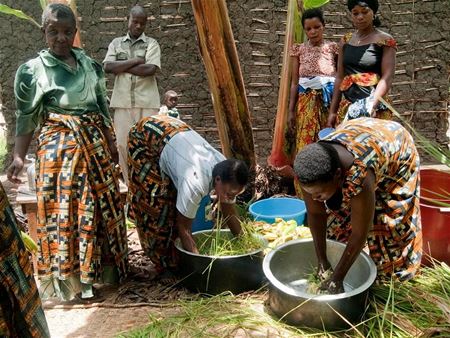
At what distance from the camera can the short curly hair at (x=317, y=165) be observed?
1.92m

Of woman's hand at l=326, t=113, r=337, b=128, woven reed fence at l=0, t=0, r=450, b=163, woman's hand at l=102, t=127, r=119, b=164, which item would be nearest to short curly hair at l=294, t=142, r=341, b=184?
woman's hand at l=102, t=127, r=119, b=164

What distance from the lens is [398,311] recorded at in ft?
7.62

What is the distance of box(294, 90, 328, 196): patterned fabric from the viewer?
12.8ft

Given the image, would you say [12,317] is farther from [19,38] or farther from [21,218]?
[19,38]

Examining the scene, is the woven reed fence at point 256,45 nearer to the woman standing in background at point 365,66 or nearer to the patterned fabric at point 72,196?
the woman standing in background at point 365,66

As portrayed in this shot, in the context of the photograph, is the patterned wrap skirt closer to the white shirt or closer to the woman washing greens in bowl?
the woman washing greens in bowl

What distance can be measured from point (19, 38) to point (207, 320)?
4.72 m

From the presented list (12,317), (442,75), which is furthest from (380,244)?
(442,75)

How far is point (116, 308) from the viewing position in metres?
Answer: 2.83

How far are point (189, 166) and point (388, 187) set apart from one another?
1.11 meters

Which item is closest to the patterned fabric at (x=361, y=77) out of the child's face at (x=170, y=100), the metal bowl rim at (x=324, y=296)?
the metal bowl rim at (x=324, y=296)

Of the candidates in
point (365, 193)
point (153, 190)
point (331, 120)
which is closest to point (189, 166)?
point (153, 190)

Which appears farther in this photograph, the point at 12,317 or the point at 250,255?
the point at 250,255

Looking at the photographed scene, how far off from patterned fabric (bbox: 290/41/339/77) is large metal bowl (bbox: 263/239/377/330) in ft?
6.00
